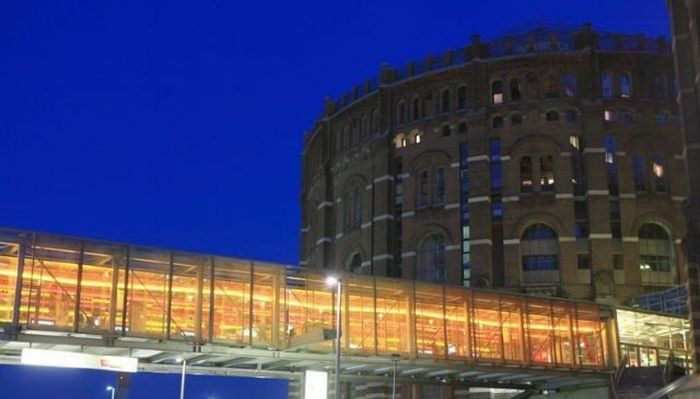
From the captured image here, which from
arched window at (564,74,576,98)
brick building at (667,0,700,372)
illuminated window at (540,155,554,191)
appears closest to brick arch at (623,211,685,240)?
illuminated window at (540,155,554,191)

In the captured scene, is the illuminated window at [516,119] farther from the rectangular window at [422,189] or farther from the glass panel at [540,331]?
the glass panel at [540,331]

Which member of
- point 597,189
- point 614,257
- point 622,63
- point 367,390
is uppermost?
point 622,63

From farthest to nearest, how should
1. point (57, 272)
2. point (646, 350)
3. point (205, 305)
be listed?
point (646, 350) → point (205, 305) → point (57, 272)

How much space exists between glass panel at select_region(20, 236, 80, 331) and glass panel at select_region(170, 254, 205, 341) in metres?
4.44

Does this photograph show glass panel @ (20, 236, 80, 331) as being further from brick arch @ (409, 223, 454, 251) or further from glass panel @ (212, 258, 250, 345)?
brick arch @ (409, 223, 454, 251)

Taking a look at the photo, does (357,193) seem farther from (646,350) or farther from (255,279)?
(255,279)

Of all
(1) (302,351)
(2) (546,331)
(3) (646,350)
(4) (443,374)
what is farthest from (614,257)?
(1) (302,351)

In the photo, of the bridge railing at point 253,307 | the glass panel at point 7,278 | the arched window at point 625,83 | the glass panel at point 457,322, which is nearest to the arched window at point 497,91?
the arched window at point 625,83

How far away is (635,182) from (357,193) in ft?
84.0

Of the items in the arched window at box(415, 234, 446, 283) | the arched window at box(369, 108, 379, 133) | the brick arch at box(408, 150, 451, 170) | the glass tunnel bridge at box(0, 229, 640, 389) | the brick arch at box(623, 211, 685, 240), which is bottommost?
the glass tunnel bridge at box(0, 229, 640, 389)

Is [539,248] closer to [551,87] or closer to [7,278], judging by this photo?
[551,87]

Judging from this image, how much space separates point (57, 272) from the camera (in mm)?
37625

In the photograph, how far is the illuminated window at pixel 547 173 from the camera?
248 feet

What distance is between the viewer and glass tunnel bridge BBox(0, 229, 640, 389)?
Result: 122 ft
